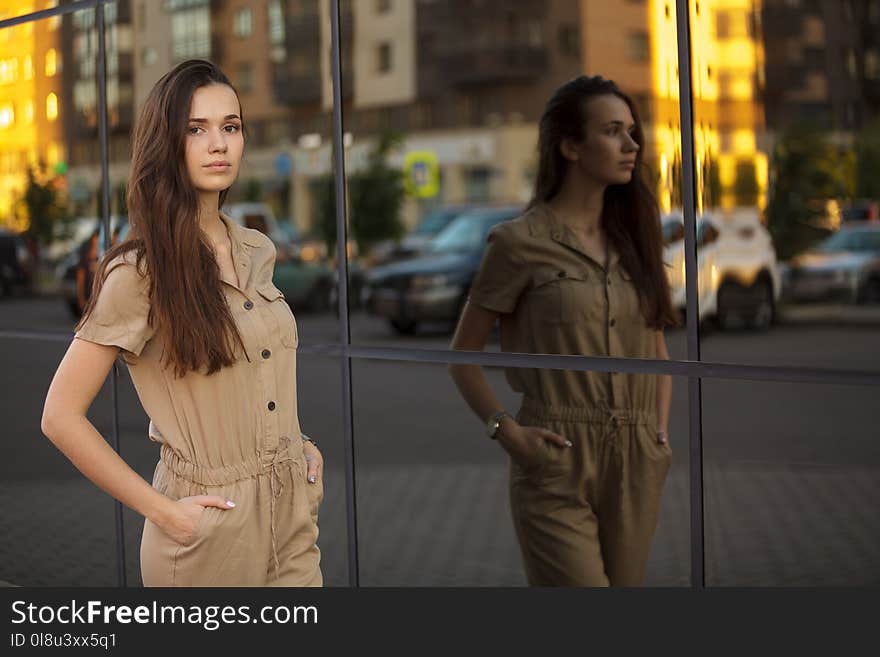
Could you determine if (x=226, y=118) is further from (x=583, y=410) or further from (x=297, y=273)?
(x=297, y=273)

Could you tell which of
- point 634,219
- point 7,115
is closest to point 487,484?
point 634,219

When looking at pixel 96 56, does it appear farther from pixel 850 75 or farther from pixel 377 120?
pixel 850 75

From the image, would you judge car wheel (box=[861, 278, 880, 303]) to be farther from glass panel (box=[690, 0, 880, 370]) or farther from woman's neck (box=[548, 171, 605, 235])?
woman's neck (box=[548, 171, 605, 235])

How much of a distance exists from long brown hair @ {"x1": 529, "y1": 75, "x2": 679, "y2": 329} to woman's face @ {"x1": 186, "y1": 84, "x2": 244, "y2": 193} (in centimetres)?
97

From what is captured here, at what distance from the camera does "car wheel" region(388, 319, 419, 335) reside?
3.96 metres

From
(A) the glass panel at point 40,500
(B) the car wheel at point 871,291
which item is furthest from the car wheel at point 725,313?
(A) the glass panel at point 40,500

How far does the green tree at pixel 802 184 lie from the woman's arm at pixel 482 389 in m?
0.82

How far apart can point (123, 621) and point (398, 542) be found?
3.03 feet

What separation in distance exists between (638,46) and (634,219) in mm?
431

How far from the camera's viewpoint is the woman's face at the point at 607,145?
130 inches

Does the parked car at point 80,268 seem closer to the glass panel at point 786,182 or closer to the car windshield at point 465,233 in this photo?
the car windshield at point 465,233

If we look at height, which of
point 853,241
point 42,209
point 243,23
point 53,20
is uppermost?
point 53,20

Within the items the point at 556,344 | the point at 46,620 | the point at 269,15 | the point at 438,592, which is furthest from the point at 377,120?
the point at 46,620

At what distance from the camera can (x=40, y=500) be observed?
5.54m
